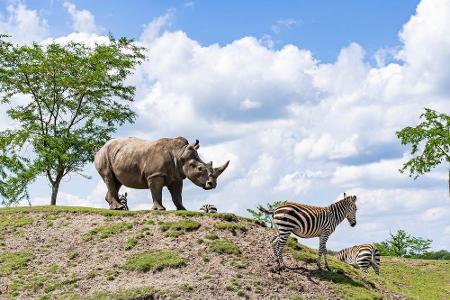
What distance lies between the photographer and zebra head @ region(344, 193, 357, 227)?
22.9 metres

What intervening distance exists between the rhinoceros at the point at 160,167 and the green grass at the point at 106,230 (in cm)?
184

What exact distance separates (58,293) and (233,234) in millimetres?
6599

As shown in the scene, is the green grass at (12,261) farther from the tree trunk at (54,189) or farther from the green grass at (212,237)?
the tree trunk at (54,189)

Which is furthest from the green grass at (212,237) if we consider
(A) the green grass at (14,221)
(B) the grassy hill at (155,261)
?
(A) the green grass at (14,221)

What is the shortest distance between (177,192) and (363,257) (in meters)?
11.1

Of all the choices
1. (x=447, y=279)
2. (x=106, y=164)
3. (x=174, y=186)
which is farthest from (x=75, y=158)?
(x=447, y=279)

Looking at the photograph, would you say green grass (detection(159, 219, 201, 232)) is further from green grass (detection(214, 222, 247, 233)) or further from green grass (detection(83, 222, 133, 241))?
green grass (detection(83, 222, 133, 241))

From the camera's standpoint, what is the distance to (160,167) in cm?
2428

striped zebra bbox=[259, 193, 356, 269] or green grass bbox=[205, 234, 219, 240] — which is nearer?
striped zebra bbox=[259, 193, 356, 269]

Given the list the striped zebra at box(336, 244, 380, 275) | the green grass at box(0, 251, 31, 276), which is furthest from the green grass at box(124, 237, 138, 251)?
the striped zebra at box(336, 244, 380, 275)

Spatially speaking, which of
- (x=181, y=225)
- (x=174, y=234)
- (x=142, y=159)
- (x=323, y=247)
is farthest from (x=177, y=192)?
(x=323, y=247)

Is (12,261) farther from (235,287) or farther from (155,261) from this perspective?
(235,287)

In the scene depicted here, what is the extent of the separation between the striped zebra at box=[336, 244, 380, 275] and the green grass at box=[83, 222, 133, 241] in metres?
13.1

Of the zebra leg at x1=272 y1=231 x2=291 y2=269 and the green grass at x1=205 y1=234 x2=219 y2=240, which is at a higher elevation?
the green grass at x1=205 y1=234 x2=219 y2=240
